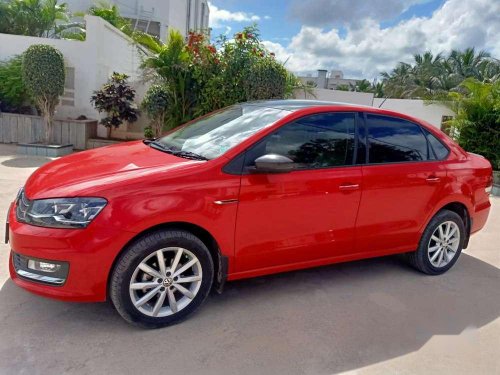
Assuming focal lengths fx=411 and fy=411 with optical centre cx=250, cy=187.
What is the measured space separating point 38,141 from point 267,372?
9046 mm

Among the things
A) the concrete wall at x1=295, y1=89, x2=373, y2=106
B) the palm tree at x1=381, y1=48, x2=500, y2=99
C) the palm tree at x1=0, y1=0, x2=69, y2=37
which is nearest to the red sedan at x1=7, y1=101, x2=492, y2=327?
the concrete wall at x1=295, y1=89, x2=373, y2=106

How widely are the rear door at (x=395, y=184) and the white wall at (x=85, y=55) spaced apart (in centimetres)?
850

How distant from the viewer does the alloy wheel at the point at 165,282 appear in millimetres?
2754

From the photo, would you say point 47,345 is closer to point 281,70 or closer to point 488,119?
point 281,70

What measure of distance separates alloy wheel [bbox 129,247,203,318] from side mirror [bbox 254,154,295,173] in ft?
2.55

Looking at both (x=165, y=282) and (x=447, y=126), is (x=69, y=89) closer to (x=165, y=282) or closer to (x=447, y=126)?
(x=165, y=282)

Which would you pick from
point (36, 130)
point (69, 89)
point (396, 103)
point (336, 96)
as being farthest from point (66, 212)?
point (396, 103)

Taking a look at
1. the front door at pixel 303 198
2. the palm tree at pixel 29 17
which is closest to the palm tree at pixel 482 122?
the front door at pixel 303 198

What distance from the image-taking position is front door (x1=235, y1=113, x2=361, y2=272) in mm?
3010

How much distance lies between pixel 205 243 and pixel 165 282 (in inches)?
15.5

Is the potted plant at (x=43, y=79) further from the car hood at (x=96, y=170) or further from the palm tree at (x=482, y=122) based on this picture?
the palm tree at (x=482, y=122)

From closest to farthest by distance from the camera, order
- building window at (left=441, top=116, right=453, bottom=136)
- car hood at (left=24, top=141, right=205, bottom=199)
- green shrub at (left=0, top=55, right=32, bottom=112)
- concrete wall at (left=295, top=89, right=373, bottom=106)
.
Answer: car hood at (left=24, top=141, right=205, bottom=199) < green shrub at (left=0, top=55, right=32, bottom=112) < concrete wall at (left=295, top=89, right=373, bottom=106) < building window at (left=441, top=116, right=453, bottom=136)

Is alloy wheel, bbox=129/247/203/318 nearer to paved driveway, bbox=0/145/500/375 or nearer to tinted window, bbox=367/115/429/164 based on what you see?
paved driveway, bbox=0/145/500/375

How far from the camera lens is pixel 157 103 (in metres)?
9.07
